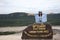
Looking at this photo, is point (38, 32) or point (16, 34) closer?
point (38, 32)

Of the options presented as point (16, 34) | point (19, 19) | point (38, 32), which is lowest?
point (16, 34)

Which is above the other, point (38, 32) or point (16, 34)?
point (38, 32)

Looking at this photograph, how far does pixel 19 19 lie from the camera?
4.65 m

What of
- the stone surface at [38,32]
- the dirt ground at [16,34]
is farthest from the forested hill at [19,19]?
the stone surface at [38,32]

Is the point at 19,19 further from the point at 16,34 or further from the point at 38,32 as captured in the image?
the point at 38,32

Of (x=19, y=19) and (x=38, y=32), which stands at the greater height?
(x=19, y=19)

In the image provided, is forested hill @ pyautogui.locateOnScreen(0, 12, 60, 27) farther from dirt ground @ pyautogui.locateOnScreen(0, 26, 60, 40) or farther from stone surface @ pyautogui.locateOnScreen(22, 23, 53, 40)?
stone surface @ pyautogui.locateOnScreen(22, 23, 53, 40)

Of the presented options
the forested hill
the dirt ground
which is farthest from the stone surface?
the forested hill

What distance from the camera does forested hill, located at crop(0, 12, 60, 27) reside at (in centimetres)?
460

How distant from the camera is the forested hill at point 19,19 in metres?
4.60

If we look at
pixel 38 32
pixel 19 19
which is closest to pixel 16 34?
pixel 19 19

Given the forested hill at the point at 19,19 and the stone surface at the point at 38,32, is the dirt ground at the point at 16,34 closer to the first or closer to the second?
the forested hill at the point at 19,19

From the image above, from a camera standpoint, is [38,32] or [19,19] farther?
[19,19]

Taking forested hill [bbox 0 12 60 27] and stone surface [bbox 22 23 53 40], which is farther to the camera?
forested hill [bbox 0 12 60 27]
